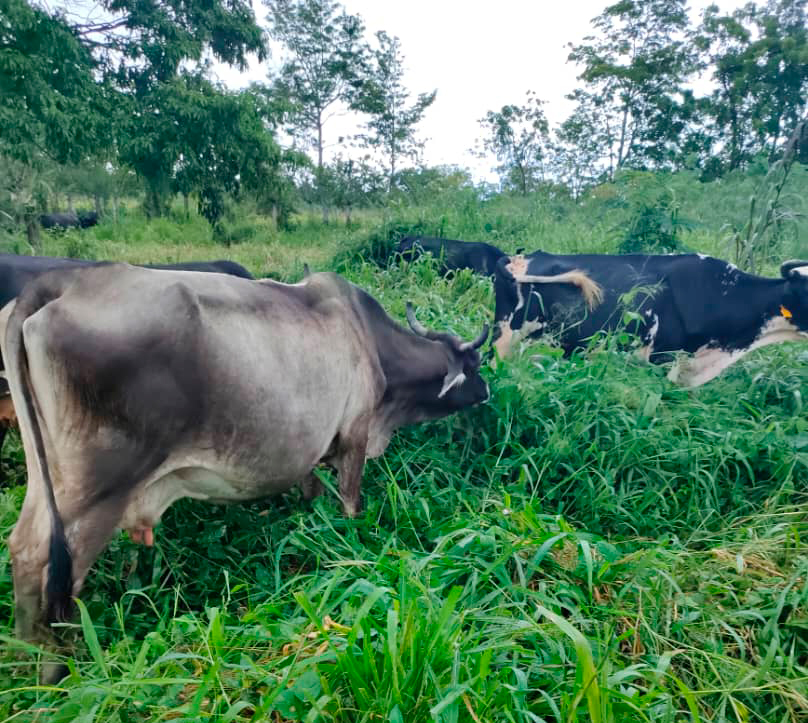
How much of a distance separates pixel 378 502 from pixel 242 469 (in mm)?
799

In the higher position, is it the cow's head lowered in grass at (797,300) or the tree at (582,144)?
the tree at (582,144)

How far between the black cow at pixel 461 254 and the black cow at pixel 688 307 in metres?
2.01

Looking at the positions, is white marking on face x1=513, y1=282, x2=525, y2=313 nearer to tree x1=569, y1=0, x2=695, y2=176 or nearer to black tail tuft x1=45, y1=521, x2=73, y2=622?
black tail tuft x1=45, y1=521, x2=73, y2=622

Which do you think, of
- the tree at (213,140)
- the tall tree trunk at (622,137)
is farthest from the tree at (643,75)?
the tree at (213,140)

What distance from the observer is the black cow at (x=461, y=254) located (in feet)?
23.4

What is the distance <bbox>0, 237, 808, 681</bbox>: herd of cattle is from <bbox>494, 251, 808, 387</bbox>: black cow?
177 centimetres

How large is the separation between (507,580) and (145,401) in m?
1.48

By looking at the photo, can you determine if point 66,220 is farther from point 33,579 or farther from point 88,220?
point 33,579

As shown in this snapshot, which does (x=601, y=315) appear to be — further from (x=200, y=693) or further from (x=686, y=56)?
(x=686, y=56)

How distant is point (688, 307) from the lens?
4.93 meters

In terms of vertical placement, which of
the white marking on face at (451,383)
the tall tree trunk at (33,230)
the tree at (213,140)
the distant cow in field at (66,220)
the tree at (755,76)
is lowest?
the white marking on face at (451,383)

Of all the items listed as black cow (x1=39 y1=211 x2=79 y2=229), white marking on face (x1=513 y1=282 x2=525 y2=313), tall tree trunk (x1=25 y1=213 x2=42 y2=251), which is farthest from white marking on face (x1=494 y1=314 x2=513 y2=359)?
black cow (x1=39 y1=211 x2=79 y2=229)

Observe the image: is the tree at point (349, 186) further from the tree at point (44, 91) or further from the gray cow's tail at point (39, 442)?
the gray cow's tail at point (39, 442)

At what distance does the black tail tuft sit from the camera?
2023 millimetres
